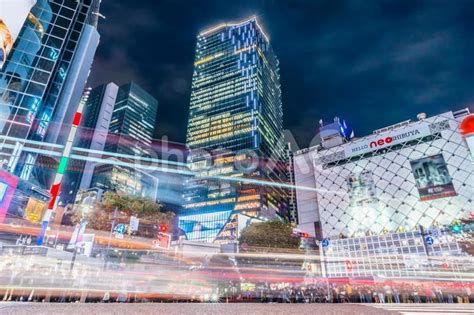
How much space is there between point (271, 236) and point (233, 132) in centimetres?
9224

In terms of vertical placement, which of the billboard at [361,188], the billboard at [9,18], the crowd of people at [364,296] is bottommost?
the crowd of people at [364,296]

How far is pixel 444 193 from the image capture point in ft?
127

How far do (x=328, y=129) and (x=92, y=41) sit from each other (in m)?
48.7

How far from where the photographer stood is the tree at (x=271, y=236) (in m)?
40.6

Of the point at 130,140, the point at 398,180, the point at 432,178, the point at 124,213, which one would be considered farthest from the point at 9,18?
the point at 130,140

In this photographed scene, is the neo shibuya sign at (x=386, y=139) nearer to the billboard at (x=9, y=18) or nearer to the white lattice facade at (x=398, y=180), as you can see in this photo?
the white lattice facade at (x=398, y=180)

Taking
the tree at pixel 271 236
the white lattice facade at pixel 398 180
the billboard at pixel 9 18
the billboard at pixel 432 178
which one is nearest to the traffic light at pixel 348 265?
the white lattice facade at pixel 398 180

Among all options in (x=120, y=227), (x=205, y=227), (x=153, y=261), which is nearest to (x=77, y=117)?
Answer: (x=120, y=227)

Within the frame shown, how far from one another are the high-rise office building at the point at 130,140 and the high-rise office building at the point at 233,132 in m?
24.1

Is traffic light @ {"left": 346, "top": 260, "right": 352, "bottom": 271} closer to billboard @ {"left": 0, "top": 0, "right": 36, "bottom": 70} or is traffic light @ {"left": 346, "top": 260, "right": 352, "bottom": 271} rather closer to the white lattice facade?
the white lattice facade

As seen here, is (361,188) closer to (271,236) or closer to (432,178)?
(432,178)

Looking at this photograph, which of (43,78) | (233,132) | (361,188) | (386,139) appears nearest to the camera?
(43,78)

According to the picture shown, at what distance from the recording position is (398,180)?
143 ft

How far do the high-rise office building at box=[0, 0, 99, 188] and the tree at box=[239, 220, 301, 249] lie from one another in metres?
31.4
